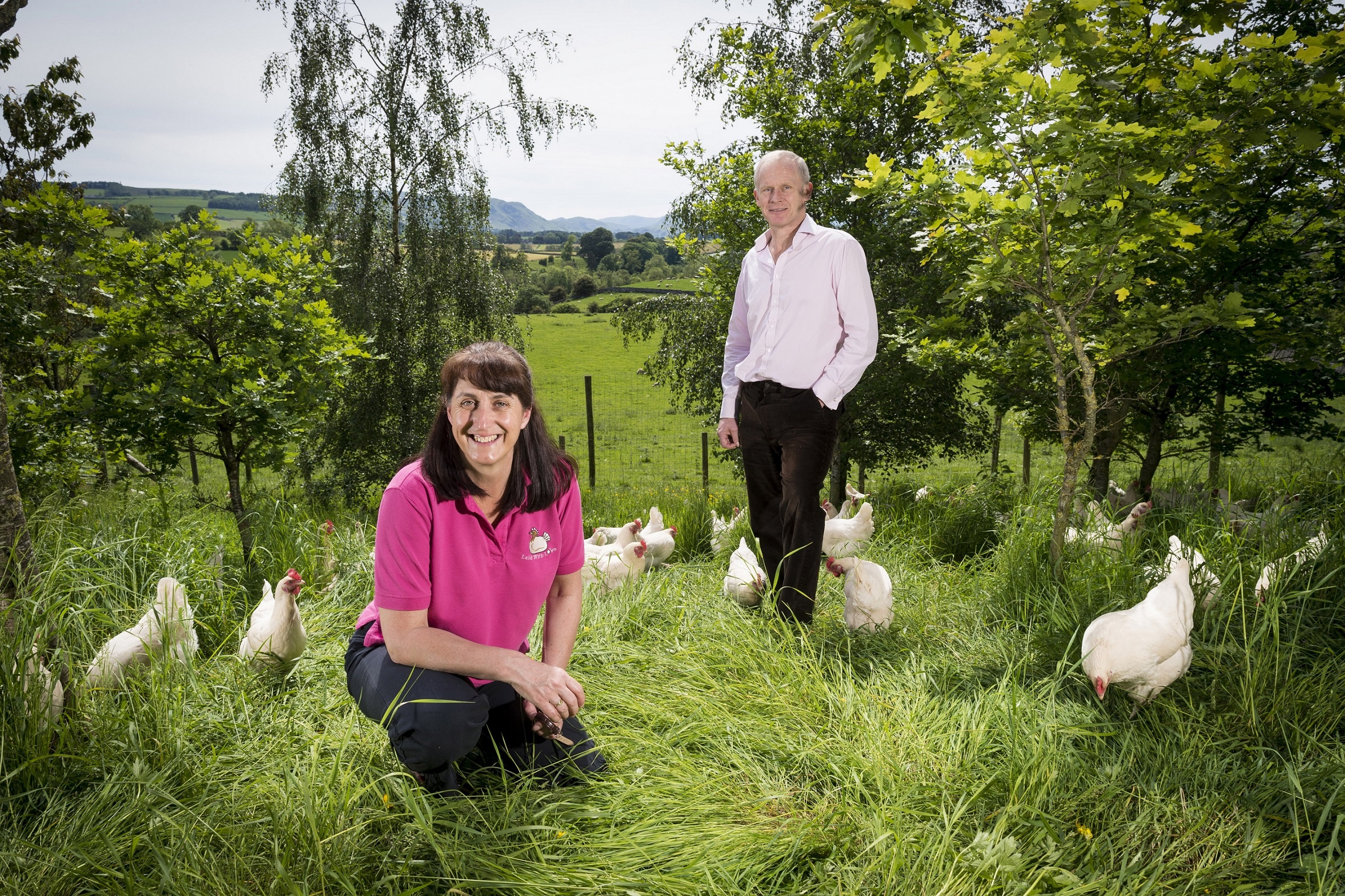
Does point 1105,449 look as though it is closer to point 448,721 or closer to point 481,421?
point 481,421

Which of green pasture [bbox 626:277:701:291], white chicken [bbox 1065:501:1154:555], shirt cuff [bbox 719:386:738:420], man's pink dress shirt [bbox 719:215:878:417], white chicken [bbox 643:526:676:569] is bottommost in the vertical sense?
white chicken [bbox 643:526:676:569]

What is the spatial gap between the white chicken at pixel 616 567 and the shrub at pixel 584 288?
67.1ft

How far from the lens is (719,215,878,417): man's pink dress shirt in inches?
129

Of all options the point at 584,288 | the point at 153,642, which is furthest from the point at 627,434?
the point at 153,642

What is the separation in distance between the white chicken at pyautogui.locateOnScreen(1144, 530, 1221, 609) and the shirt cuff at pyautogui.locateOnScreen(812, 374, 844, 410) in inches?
56.8

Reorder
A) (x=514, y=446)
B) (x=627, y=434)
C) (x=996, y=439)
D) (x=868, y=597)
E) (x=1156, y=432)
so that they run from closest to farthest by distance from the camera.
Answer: (x=514, y=446) → (x=868, y=597) → (x=1156, y=432) → (x=996, y=439) → (x=627, y=434)

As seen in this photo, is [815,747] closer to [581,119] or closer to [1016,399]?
[1016,399]

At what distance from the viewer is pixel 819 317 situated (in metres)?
3.30

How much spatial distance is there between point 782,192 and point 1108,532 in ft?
8.06

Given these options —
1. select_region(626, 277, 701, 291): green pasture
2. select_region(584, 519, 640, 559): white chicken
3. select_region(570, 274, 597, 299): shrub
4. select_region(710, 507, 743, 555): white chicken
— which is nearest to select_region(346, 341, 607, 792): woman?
select_region(584, 519, 640, 559): white chicken

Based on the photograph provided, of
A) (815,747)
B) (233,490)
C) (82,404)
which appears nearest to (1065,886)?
(815,747)

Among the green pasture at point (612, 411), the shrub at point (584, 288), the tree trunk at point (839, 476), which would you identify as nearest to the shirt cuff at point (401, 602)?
the tree trunk at point (839, 476)

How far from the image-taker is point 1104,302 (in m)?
4.52

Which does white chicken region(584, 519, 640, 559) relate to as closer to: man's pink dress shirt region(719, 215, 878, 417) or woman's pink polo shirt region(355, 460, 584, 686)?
man's pink dress shirt region(719, 215, 878, 417)
